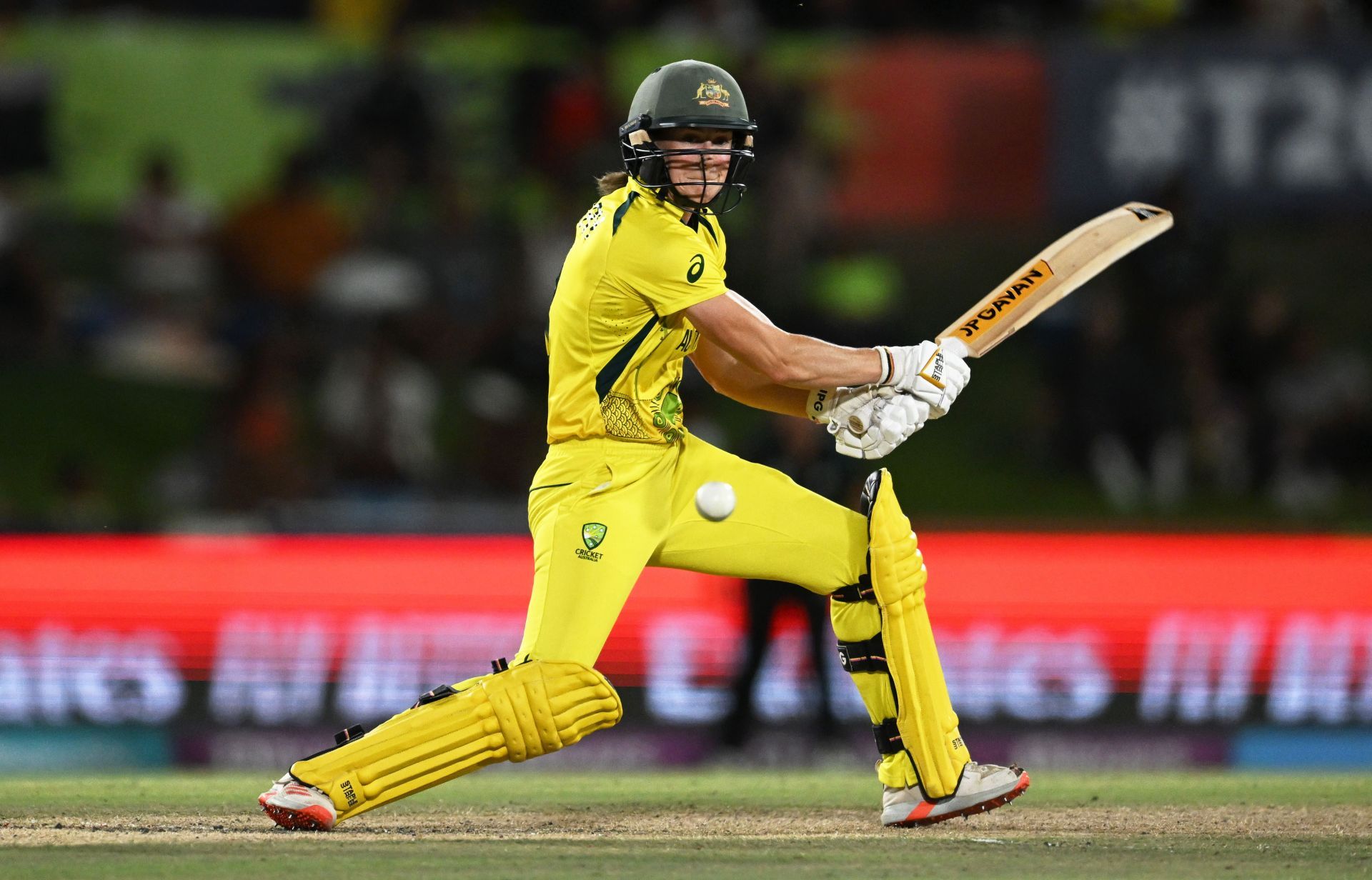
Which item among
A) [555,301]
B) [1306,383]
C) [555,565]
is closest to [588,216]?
[555,301]

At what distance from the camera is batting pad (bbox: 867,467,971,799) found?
4.83 meters

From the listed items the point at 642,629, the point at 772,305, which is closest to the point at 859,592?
the point at 642,629

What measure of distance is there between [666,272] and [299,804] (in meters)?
1.60

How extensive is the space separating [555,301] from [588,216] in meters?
0.26

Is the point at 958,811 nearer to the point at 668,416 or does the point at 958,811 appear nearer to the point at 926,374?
the point at 926,374

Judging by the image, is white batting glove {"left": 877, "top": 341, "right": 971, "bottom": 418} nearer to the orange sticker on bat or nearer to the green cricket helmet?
the orange sticker on bat

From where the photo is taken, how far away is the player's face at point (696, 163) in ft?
15.4

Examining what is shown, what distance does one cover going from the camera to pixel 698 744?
326 inches

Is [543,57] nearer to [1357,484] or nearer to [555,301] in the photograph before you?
[1357,484]

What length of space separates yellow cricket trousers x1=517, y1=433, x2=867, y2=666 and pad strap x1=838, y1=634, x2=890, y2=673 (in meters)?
0.18

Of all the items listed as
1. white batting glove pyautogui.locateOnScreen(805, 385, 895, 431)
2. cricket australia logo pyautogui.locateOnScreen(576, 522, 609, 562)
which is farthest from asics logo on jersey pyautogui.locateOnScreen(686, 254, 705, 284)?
cricket australia logo pyautogui.locateOnScreen(576, 522, 609, 562)

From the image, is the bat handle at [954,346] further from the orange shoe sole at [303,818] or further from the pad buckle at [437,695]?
the orange shoe sole at [303,818]

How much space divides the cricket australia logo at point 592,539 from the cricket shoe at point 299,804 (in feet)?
2.85

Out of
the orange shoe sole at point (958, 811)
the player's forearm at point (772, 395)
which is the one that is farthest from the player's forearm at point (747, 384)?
the orange shoe sole at point (958, 811)
